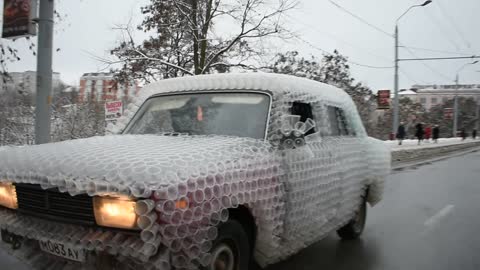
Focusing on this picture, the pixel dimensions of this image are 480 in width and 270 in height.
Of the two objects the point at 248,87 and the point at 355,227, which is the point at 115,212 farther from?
the point at 355,227

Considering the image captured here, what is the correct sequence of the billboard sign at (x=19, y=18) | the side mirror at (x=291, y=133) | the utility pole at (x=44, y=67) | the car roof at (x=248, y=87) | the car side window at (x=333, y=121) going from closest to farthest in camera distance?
the side mirror at (x=291, y=133), the car roof at (x=248, y=87), the car side window at (x=333, y=121), the billboard sign at (x=19, y=18), the utility pole at (x=44, y=67)

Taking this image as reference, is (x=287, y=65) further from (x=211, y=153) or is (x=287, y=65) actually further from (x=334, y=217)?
(x=211, y=153)

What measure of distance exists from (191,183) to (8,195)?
155 cm

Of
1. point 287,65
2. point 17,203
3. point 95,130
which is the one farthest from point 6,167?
point 287,65

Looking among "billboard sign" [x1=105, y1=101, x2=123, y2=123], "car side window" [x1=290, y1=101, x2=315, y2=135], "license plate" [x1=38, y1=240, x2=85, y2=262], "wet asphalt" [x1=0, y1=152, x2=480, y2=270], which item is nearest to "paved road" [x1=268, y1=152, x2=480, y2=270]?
"wet asphalt" [x1=0, y1=152, x2=480, y2=270]

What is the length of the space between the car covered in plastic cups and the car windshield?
12 mm

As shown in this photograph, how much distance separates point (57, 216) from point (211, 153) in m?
1.06

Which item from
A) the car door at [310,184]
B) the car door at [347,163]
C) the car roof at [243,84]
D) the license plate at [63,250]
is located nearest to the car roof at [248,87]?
the car roof at [243,84]

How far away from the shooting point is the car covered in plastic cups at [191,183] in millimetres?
2242

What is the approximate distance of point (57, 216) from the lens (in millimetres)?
2568

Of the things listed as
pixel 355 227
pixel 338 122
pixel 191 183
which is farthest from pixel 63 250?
pixel 355 227

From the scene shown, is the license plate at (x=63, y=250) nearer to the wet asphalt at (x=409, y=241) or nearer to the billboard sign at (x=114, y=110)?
the wet asphalt at (x=409, y=241)

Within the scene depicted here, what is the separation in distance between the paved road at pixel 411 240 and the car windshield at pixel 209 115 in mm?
1519

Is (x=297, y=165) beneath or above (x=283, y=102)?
beneath
